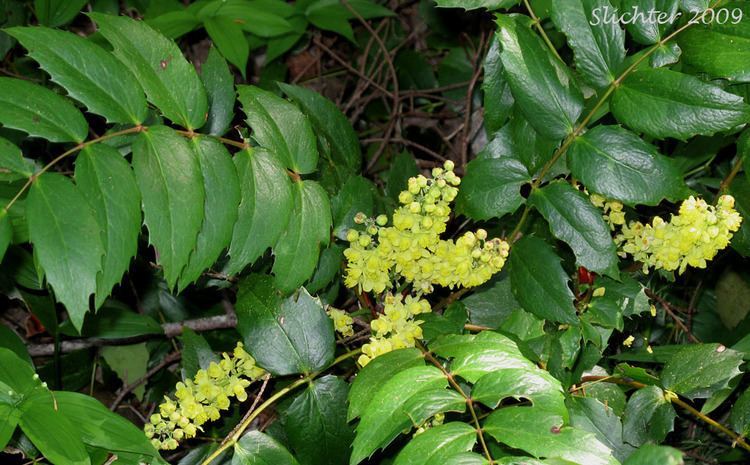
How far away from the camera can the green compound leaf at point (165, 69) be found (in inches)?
62.1

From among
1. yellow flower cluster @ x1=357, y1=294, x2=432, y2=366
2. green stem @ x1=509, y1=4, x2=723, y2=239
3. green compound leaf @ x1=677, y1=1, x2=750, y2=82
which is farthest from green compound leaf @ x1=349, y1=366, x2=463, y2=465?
green compound leaf @ x1=677, y1=1, x2=750, y2=82

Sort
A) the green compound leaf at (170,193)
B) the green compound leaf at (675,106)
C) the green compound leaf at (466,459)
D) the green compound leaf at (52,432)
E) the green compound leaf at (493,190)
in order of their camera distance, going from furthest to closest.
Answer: the green compound leaf at (493,190), the green compound leaf at (675,106), the green compound leaf at (170,193), the green compound leaf at (52,432), the green compound leaf at (466,459)

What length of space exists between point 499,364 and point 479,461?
26 centimetres

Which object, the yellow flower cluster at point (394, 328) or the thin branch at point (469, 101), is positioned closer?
the yellow flower cluster at point (394, 328)

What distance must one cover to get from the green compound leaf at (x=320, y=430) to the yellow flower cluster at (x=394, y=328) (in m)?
0.15

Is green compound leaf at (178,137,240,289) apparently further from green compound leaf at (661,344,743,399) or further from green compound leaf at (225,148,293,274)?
green compound leaf at (661,344,743,399)

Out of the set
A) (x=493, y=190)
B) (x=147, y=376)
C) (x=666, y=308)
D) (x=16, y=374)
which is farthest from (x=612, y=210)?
(x=147, y=376)

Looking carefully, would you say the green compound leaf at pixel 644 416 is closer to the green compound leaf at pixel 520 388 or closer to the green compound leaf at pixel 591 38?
the green compound leaf at pixel 520 388

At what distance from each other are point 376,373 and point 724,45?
93 cm

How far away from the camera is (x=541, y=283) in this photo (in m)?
1.75

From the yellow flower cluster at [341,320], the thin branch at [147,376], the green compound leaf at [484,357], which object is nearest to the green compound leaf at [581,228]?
the green compound leaf at [484,357]

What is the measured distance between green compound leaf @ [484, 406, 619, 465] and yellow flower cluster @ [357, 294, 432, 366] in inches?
14.6

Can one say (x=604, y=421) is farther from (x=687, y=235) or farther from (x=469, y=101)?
(x=469, y=101)

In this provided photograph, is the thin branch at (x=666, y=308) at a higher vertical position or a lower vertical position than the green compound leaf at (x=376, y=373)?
lower
